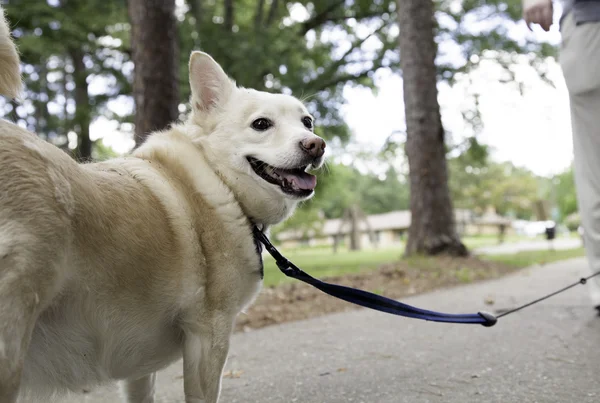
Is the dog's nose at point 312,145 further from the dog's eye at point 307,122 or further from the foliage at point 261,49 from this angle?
the foliage at point 261,49

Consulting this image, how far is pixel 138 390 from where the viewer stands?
247cm

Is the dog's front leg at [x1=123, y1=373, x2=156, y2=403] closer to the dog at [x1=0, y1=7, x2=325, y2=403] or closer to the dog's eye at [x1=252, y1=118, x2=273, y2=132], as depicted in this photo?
the dog at [x1=0, y1=7, x2=325, y2=403]

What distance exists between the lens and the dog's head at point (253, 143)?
98.4 inches

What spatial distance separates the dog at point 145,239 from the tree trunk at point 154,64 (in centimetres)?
361

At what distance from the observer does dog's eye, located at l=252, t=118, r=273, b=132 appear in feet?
8.56

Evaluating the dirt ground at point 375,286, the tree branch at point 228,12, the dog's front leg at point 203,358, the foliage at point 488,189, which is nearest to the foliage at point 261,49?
the tree branch at point 228,12

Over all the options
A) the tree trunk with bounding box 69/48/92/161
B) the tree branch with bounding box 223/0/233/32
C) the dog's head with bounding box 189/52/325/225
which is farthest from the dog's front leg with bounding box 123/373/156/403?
the tree branch with bounding box 223/0/233/32

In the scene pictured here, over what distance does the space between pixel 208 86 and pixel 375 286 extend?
17.7 feet

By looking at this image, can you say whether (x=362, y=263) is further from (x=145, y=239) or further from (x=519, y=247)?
(x=145, y=239)

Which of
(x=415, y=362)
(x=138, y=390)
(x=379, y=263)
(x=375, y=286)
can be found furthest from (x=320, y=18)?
(x=138, y=390)

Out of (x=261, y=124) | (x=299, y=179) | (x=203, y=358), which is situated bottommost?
(x=203, y=358)

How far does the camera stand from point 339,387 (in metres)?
2.99

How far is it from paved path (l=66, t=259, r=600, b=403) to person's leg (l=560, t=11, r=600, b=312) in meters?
0.84

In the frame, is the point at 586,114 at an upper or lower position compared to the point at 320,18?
lower
